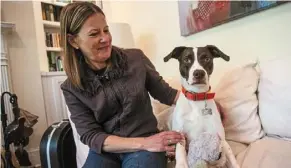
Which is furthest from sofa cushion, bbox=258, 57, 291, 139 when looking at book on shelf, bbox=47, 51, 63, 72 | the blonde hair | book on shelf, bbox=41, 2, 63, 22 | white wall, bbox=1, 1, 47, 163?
book on shelf, bbox=41, 2, 63, 22

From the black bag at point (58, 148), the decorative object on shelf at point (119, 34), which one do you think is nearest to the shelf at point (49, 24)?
the decorative object on shelf at point (119, 34)

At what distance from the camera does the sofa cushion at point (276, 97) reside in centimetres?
124

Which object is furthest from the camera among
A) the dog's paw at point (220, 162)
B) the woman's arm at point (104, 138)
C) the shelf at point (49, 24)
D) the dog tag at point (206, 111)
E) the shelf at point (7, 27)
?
the shelf at point (49, 24)

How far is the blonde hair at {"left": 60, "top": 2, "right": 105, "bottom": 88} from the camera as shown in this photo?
1.18 m

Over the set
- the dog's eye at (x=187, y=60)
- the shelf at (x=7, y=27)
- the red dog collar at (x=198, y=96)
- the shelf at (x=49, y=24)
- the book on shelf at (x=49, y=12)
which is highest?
the book on shelf at (x=49, y=12)

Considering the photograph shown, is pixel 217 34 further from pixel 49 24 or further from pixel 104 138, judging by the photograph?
pixel 49 24

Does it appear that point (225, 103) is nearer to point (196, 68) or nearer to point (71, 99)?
point (196, 68)

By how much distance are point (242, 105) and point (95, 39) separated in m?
0.83

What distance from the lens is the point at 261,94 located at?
1.37 meters

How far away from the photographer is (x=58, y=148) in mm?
1398

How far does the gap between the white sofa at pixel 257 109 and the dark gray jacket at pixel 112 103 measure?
267mm

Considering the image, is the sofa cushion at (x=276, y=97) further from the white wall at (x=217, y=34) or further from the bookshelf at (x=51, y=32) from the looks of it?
the bookshelf at (x=51, y=32)

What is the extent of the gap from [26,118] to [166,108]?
165 cm

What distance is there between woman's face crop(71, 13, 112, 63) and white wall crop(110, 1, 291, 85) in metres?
0.90
